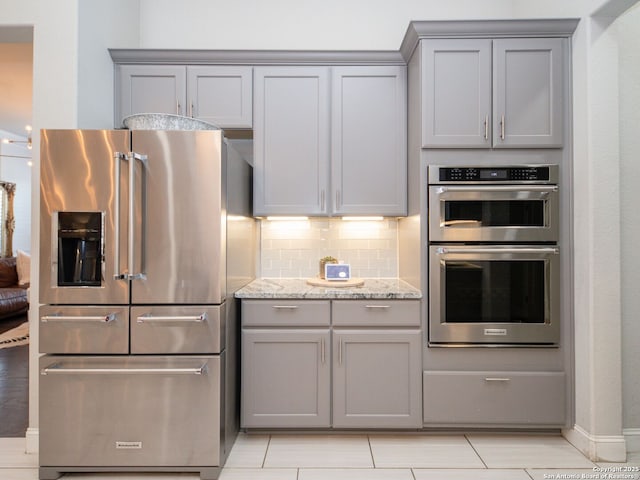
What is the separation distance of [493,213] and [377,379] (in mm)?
1247

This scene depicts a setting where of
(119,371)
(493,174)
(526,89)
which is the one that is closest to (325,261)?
(493,174)

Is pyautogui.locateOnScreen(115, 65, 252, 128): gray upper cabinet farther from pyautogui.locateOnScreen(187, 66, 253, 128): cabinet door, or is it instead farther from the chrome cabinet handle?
the chrome cabinet handle

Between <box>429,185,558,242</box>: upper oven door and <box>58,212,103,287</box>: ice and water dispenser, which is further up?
<box>429,185,558,242</box>: upper oven door

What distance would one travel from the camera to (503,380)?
234cm

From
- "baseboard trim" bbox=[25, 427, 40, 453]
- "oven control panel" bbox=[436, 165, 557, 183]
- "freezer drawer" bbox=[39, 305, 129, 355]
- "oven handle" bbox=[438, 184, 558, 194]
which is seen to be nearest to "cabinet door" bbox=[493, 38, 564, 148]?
"oven control panel" bbox=[436, 165, 557, 183]

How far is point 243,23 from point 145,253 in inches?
83.5

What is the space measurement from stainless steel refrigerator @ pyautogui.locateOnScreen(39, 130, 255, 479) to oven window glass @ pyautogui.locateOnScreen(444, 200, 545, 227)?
1.46 m

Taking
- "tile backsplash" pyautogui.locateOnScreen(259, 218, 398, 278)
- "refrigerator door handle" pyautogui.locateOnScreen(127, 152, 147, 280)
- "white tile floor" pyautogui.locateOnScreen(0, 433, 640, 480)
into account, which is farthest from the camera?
"tile backsplash" pyautogui.locateOnScreen(259, 218, 398, 278)

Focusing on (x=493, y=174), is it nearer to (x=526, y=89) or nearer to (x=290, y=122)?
(x=526, y=89)

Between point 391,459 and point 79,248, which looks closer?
point 79,248

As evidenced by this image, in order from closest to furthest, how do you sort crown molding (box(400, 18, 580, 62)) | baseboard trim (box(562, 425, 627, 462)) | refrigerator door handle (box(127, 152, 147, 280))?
refrigerator door handle (box(127, 152, 147, 280))
baseboard trim (box(562, 425, 627, 462))
crown molding (box(400, 18, 580, 62))

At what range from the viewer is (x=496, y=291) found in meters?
2.35

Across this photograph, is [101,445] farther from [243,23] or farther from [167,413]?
[243,23]

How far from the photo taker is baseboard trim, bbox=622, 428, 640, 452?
7.45ft
